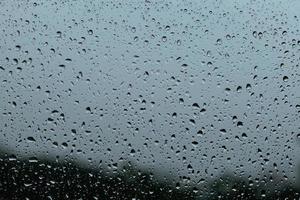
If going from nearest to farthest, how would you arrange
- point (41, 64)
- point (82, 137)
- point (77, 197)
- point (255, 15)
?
1. point (77, 197)
2. point (82, 137)
3. point (41, 64)
4. point (255, 15)

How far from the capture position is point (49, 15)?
152 centimetres

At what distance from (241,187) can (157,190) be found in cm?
30

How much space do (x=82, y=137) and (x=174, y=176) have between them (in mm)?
346

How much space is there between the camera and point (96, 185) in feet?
4.19

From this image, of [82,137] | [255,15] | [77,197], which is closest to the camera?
[77,197]

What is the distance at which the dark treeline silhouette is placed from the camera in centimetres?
125

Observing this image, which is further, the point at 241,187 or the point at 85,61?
the point at 85,61

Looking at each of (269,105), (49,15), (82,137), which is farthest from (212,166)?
(49,15)

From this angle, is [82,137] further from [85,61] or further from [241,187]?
[241,187]

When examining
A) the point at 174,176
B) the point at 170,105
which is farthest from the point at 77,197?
the point at 170,105

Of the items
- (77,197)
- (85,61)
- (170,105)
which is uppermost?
(85,61)

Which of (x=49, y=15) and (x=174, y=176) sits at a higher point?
(x=49, y=15)

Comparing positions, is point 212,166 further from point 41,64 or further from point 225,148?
point 41,64

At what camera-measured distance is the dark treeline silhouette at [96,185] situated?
4.09ft
